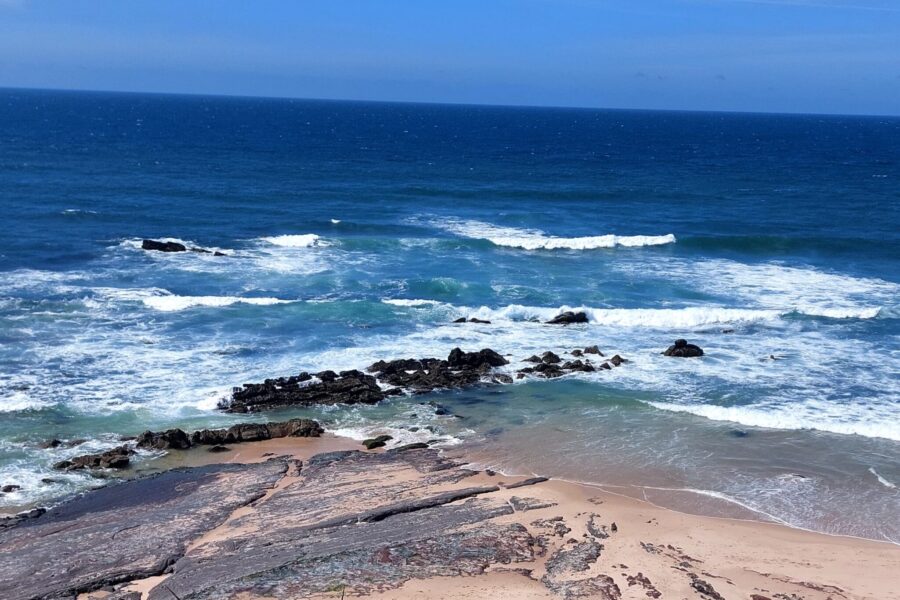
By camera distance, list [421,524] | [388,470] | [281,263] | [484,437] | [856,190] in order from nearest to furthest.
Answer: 1. [421,524]
2. [388,470]
3. [484,437]
4. [281,263]
5. [856,190]

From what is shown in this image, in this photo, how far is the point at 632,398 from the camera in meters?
25.4

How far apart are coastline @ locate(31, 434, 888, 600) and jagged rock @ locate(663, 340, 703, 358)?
1065cm

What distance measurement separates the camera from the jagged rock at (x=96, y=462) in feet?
66.6

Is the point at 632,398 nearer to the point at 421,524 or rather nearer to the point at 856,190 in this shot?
the point at 421,524

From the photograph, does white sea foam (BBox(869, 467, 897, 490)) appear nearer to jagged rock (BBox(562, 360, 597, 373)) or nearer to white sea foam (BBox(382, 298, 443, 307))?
jagged rock (BBox(562, 360, 597, 373))

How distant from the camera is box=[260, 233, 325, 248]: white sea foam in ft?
151

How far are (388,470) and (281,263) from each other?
23.4 metres

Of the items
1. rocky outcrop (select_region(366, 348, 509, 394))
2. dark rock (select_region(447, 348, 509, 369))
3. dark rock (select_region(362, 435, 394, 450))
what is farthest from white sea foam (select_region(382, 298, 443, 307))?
dark rock (select_region(362, 435, 394, 450))

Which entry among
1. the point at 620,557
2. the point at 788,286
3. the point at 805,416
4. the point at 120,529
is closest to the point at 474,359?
the point at 805,416

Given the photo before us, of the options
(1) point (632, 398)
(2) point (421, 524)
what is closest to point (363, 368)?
(1) point (632, 398)

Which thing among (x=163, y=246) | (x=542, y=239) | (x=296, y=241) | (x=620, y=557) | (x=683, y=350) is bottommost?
(x=620, y=557)

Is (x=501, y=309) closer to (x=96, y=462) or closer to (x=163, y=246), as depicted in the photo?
(x=96, y=462)

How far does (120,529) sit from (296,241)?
30.3 metres

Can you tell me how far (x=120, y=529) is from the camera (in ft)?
55.9
